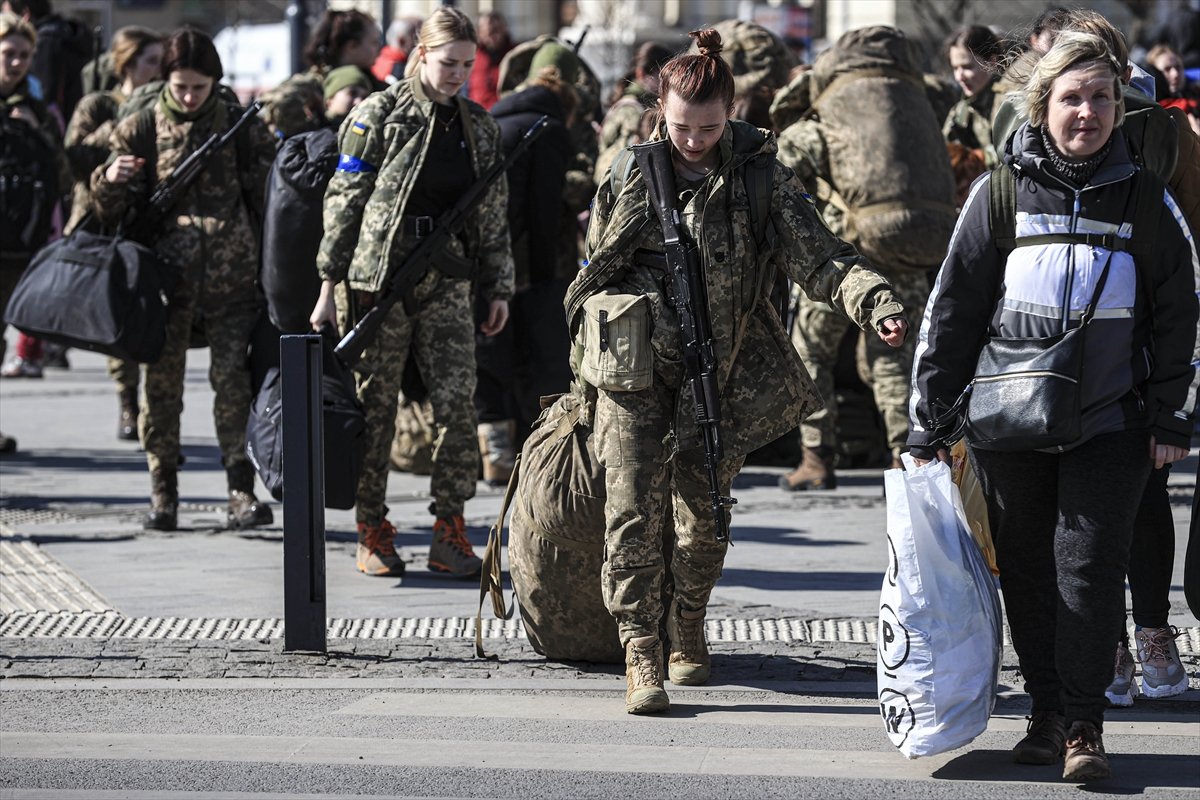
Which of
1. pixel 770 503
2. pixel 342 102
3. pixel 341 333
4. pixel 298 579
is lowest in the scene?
pixel 770 503

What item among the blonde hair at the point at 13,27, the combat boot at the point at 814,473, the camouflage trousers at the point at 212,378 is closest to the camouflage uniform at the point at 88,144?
the blonde hair at the point at 13,27

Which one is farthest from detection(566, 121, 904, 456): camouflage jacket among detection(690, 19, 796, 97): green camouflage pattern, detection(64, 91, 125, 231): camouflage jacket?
detection(690, 19, 796, 97): green camouflage pattern

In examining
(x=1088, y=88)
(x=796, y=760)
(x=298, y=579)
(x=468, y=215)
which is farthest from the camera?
(x=468, y=215)

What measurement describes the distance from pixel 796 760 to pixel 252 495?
429 cm

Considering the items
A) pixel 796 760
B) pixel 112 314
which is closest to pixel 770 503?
pixel 112 314

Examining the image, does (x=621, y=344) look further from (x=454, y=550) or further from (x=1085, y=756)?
(x=454, y=550)

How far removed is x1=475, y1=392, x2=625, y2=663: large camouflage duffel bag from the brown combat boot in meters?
1.66

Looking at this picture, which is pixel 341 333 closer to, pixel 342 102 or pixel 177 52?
pixel 177 52

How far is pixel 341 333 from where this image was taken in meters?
7.74

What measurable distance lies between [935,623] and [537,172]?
15.5ft

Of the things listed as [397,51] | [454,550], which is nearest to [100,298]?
[454,550]

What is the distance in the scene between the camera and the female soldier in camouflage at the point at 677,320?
5582mm

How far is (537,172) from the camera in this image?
9.29 meters

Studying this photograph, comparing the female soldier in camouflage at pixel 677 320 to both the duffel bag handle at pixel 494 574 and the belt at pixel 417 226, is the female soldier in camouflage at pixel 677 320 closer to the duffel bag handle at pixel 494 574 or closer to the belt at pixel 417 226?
the duffel bag handle at pixel 494 574
